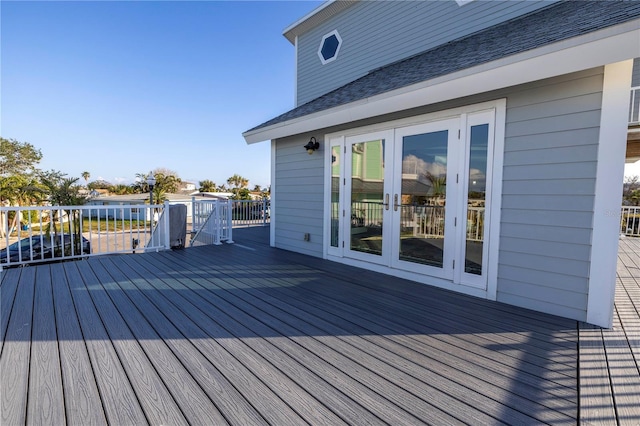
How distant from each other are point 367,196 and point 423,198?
855 millimetres

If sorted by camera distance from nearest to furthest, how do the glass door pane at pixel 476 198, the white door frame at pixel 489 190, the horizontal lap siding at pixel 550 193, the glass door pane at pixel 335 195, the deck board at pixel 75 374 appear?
1. the deck board at pixel 75 374
2. the horizontal lap siding at pixel 550 193
3. the white door frame at pixel 489 190
4. the glass door pane at pixel 476 198
5. the glass door pane at pixel 335 195

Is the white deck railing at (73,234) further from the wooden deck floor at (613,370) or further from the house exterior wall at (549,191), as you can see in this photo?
the house exterior wall at (549,191)

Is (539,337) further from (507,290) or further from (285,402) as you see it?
(285,402)

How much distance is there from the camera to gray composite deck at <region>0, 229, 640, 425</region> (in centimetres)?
129

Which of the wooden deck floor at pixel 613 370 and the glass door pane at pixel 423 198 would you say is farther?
the glass door pane at pixel 423 198

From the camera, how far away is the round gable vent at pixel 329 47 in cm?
558

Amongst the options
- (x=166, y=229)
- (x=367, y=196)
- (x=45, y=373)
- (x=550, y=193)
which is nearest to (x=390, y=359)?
(x=45, y=373)

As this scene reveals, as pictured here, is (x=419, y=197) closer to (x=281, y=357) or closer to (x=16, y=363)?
(x=281, y=357)

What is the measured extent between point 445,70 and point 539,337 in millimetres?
2445

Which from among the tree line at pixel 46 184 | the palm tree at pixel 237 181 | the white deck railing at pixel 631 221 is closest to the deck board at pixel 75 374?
the tree line at pixel 46 184

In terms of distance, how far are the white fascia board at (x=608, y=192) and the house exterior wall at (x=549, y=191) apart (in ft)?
0.15

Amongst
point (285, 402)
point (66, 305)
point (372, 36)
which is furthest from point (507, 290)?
point (372, 36)

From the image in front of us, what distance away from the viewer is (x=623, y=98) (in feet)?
7.08

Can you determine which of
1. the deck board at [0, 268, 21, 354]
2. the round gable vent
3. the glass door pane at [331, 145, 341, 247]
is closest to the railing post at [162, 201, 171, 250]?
the deck board at [0, 268, 21, 354]
